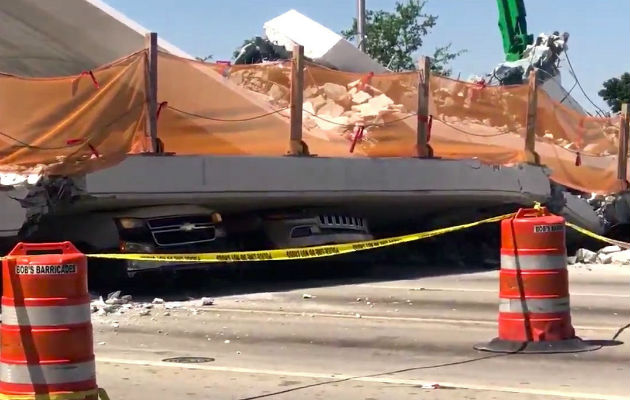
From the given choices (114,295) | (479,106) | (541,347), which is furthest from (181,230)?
(541,347)

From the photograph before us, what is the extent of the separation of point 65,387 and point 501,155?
40.6ft

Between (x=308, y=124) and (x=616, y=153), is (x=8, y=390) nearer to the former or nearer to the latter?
(x=308, y=124)

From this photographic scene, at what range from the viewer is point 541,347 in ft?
30.6

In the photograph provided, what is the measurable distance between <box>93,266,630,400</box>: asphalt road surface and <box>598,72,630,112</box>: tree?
211 feet

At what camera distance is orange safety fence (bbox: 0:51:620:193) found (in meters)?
13.0

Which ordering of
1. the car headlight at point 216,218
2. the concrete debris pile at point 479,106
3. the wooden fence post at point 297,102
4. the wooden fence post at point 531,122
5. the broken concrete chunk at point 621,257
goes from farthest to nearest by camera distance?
the broken concrete chunk at point 621,257
the wooden fence post at point 531,122
the concrete debris pile at point 479,106
the wooden fence post at point 297,102
the car headlight at point 216,218

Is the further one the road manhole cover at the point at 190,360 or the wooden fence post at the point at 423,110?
the wooden fence post at the point at 423,110

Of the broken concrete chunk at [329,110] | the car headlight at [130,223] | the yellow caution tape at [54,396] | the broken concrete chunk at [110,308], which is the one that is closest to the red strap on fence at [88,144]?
the car headlight at [130,223]

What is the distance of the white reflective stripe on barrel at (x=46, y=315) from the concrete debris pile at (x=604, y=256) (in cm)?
1369

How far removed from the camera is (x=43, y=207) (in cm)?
1289

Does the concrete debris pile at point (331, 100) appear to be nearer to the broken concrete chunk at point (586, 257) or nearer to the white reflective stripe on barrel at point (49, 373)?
the broken concrete chunk at point (586, 257)

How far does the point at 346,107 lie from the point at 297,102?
1.30m

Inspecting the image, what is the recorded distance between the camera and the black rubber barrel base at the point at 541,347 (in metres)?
9.28

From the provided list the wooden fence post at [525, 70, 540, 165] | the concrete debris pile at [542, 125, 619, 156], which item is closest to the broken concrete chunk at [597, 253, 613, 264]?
the concrete debris pile at [542, 125, 619, 156]
